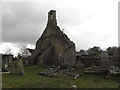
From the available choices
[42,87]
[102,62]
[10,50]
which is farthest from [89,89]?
[10,50]

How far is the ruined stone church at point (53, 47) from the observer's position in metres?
38.0

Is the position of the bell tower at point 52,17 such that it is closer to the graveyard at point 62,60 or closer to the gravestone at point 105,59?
the graveyard at point 62,60

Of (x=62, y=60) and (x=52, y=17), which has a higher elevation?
(x=52, y=17)

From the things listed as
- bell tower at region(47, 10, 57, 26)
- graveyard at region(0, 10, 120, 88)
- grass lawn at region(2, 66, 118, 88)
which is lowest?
grass lawn at region(2, 66, 118, 88)

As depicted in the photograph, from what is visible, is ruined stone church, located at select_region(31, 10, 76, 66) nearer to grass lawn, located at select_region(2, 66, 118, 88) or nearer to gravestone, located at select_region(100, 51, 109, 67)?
gravestone, located at select_region(100, 51, 109, 67)

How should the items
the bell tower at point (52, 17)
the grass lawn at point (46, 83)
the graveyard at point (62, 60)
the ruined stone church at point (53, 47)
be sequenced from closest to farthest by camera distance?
the grass lawn at point (46, 83) → the graveyard at point (62, 60) → the ruined stone church at point (53, 47) → the bell tower at point (52, 17)

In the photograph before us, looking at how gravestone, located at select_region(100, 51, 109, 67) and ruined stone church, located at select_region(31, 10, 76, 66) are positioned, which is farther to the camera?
ruined stone church, located at select_region(31, 10, 76, 66)

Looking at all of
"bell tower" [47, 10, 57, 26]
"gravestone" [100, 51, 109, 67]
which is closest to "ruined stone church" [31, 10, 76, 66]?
"bell tower" [47, 10, 57, 26]

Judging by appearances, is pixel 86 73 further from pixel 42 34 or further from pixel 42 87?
pixel 42 34

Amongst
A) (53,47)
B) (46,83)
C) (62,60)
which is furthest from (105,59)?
(46,83)

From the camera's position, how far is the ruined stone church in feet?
125

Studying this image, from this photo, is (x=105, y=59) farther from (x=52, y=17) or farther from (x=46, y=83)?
(x=46, y=83)

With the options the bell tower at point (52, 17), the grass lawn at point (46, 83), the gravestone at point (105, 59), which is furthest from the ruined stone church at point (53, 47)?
the grass lawn at point (46, 83)

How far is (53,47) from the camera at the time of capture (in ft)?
135
